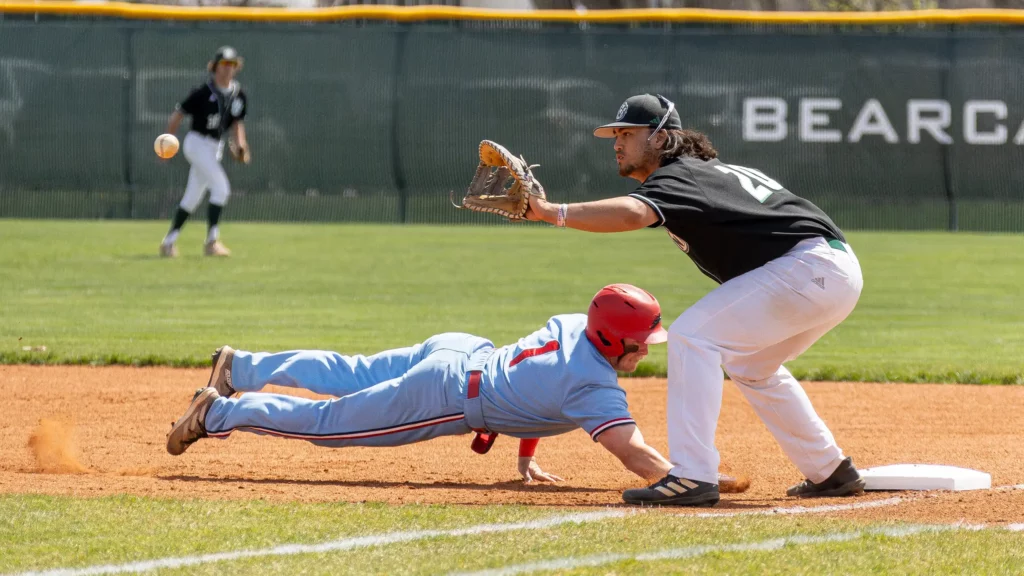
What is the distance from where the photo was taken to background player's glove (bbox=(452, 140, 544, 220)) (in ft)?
14.3

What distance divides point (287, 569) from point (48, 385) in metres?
4.73

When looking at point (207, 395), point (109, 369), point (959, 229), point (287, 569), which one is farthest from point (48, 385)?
point (959, 229)

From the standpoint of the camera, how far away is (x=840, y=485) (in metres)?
4.82

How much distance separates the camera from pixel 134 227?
1755cm

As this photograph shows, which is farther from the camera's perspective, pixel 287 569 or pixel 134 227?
pixel 134 227

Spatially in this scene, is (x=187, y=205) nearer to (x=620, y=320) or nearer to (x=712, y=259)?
(x=620, y=320)

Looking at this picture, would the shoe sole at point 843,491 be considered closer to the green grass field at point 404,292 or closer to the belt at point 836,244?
the belt at point 836,244

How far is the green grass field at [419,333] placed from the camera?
356cm

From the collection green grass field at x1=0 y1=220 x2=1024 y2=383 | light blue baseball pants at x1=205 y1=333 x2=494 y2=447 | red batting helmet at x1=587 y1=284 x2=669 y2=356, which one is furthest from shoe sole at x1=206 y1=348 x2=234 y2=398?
green grass field at x1=0 y1=220 x2=1024 y2=383

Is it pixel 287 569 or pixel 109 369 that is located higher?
pixel 287 569

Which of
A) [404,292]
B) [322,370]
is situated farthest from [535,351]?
[404,292]

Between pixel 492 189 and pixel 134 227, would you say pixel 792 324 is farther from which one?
pixel 134 227

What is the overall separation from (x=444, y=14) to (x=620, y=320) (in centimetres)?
1476

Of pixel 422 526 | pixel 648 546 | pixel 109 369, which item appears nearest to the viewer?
pixel 648 546
